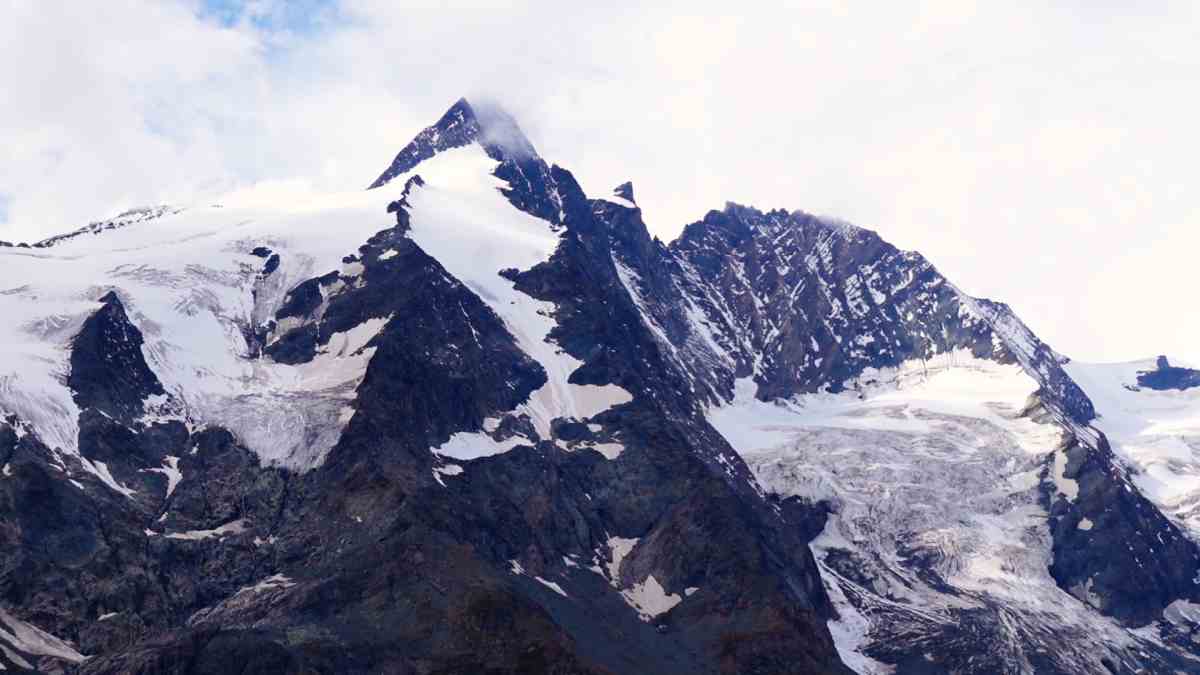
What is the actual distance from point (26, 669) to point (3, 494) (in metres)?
26.6

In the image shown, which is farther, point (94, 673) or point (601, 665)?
point (601, 665)

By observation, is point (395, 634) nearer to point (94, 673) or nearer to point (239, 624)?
point (239, 624)

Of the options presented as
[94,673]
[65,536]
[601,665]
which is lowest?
[601,665]

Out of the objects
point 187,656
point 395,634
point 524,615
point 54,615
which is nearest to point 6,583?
point 54,615

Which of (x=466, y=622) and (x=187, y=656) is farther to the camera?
(x=466, y=622)

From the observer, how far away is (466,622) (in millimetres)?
196750

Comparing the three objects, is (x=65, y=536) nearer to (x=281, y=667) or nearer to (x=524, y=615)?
(x=281, y=667)

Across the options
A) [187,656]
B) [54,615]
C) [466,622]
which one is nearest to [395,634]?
[466,622]

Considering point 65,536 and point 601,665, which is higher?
point 65,536

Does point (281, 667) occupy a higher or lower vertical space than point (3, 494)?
lower

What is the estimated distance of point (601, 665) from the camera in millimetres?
199750

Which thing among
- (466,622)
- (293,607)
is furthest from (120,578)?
(466,622)

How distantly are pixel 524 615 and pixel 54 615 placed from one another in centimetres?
4991

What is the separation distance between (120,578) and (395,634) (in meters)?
31.6
